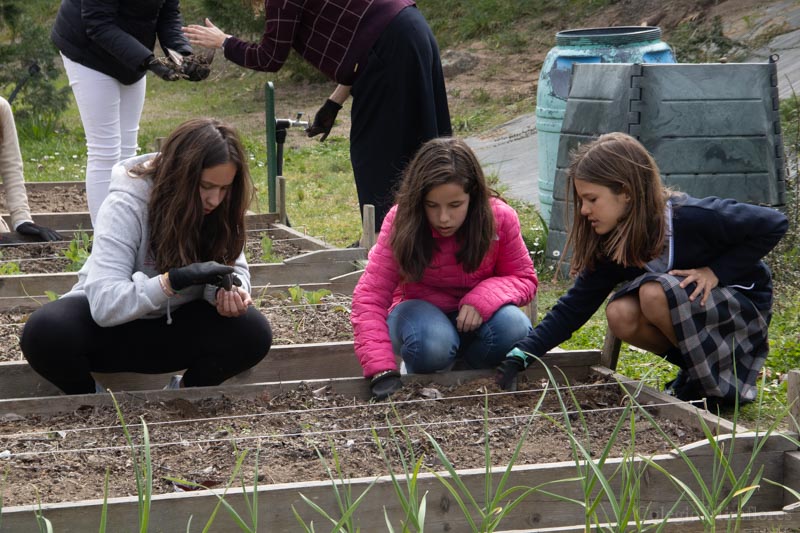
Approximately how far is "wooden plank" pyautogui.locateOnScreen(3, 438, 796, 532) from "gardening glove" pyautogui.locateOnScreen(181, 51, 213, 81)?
9.67 ft

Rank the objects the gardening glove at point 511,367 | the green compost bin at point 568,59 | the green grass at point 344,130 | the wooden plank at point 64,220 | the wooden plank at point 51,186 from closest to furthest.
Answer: the gardening glove at point 511,367, the green grass at point 344,130, the green compost bin at point 568,59, the wooden plank at point 64,220, the wooden plank at point 51,186

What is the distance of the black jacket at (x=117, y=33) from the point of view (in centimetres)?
441

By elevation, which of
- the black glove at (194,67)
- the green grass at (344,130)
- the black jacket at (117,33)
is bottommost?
the green grass at (344,130)

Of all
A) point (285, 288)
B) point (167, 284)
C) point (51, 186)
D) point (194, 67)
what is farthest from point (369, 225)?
point (51, 186)

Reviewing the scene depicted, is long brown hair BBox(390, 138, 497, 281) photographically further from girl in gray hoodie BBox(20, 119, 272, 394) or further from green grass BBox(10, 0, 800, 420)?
green grass BBox(10, 0, 800, 420)

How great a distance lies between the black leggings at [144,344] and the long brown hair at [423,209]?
478mm

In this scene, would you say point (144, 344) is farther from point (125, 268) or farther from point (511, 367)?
point (511, 367)

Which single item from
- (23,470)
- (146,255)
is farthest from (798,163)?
(23,470)

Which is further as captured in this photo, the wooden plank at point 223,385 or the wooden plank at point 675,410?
the wooden plank at point 223,385

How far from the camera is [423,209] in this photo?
3109mm

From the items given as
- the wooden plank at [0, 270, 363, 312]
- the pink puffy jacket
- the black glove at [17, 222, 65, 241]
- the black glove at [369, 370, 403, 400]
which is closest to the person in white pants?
the black glove at [17, 222, 65, 241]

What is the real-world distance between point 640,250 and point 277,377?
1.21 m

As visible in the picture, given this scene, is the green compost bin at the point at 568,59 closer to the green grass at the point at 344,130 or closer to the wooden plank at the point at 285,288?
the green grass at the point at 344,130

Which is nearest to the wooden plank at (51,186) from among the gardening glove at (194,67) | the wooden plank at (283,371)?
the gardening glove at (194,67)
